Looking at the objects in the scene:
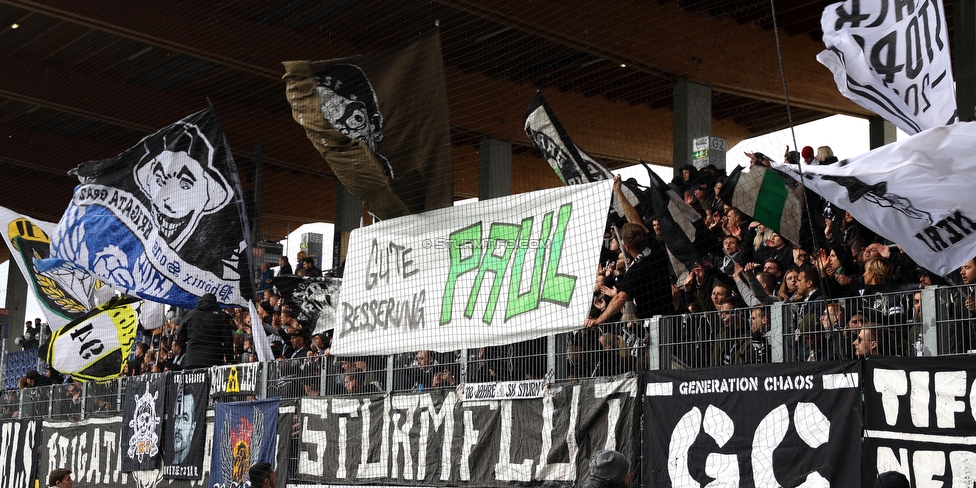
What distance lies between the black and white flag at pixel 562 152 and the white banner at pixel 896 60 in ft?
11.4

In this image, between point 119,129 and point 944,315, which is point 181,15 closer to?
point 119,129

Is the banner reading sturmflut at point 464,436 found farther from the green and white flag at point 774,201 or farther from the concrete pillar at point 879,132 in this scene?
the concrete pillar at point 879,132

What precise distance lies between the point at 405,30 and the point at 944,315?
44.1 ft

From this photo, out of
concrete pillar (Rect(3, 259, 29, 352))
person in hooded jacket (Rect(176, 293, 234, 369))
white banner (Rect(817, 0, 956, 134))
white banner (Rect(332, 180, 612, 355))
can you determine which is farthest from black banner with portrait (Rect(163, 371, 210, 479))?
concrete pillar (Rect(3, 259, 29, 352))

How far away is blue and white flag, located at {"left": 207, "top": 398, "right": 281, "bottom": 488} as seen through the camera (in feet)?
40.7

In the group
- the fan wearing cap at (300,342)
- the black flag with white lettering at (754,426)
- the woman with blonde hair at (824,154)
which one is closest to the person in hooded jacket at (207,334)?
the fan wearing cap at (300,342)

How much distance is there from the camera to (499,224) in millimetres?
10539

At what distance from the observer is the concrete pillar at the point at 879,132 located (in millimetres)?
18641

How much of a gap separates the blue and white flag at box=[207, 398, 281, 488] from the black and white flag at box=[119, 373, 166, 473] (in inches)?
62.7

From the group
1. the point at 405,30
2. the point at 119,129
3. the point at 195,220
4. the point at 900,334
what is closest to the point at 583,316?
the point at 900,334

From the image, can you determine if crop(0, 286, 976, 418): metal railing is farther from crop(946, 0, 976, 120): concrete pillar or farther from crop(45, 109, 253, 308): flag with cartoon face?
crop(946, 0, 976, 120): concrete pillar

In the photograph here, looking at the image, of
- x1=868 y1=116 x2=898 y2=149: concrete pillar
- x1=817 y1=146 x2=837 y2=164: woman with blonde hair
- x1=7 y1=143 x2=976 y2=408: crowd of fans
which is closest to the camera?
x1=7 y1=143 x2=976 y2=408: crowd of fans

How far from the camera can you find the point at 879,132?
1883 cm

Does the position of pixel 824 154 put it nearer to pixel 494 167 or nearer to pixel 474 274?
pixel 474 274
